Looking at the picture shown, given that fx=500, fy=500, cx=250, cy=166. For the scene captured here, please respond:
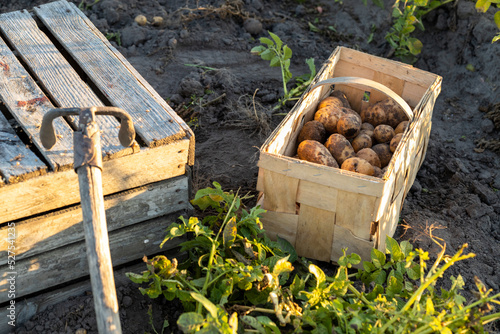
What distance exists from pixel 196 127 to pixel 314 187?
1309 mm

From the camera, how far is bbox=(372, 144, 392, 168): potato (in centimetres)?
268

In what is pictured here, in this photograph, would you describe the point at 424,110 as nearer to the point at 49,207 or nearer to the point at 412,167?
the point at 412,167

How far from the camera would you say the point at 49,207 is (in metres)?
1.83

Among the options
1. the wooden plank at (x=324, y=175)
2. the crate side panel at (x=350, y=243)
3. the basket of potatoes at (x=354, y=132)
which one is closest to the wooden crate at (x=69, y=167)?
the wooden plank at (x=324, y=175)

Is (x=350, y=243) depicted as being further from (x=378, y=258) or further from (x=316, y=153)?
(x=316, y=153)

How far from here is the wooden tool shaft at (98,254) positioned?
5.01 ft

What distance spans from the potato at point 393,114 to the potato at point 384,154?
0.26 m

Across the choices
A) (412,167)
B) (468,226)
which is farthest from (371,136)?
(468,226)

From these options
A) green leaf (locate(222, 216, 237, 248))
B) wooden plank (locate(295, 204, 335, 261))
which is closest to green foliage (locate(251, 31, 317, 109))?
wooden plank (locate(295, 204, 335, 261))

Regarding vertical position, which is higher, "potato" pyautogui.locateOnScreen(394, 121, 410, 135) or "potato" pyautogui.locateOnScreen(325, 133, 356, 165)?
"potato" pyautogui.locateOnScreen(394, 121, 410, 135)

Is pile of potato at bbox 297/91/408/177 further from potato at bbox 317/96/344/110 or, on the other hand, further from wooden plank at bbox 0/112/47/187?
wooden plank at bbox 0/112/47/187

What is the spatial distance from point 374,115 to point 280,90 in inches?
37.5

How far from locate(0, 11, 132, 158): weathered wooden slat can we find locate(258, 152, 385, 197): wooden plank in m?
0.66

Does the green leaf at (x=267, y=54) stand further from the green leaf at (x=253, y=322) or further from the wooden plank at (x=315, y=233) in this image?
the green leaf at (x=253, y=322)
